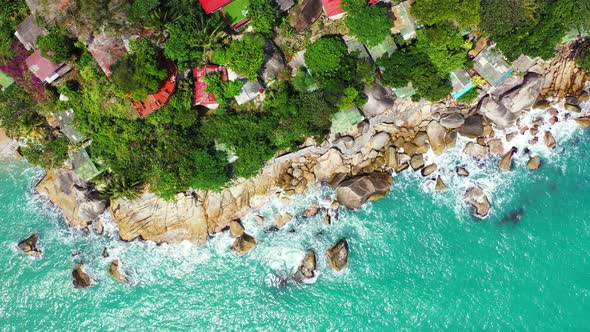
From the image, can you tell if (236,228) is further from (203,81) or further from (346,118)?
(346,118)

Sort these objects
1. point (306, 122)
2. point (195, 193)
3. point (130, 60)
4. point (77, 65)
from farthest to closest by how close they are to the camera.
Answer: point (195, 193)
point (306, 122)
point (77, 65)
point (130, 60)

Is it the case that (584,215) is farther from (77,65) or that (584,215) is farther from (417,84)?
(77,65)

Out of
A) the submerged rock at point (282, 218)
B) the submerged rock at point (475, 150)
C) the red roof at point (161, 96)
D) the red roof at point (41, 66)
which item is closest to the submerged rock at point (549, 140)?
the submerged rock at point (475, 150)

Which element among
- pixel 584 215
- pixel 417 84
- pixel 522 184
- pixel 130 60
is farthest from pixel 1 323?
pixel 584 215

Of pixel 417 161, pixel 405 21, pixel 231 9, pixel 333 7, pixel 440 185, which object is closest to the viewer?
pixel 231 9

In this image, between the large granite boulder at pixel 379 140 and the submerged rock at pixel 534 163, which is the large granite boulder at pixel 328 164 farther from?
the submerged rock at pixel 534 163

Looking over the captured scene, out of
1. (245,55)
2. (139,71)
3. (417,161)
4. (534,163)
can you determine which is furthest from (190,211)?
(534,163)

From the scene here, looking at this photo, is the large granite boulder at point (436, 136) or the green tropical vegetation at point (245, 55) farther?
the large granite boulder at point (436, 136)
